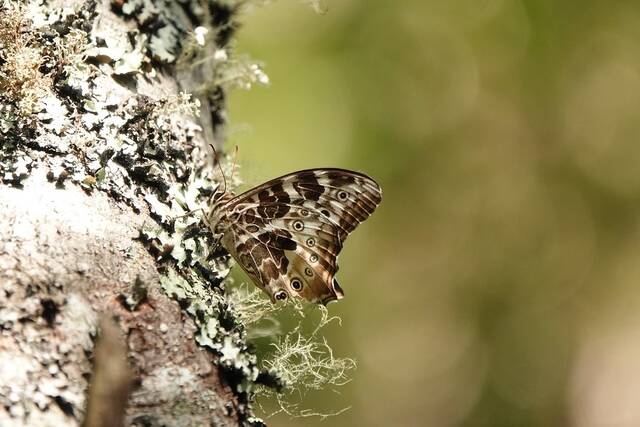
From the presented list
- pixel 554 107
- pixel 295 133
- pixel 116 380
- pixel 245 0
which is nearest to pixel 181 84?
pixel 245 0

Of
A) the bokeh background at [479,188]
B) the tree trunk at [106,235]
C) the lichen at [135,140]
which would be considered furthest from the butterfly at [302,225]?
the bokeh background at [479,188]

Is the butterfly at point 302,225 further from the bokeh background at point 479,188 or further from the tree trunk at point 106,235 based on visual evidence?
the bokeh background at point 479,188

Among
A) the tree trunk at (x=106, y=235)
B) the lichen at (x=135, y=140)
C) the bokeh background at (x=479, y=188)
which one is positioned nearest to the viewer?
the tree trunk at (x=106, y=235)

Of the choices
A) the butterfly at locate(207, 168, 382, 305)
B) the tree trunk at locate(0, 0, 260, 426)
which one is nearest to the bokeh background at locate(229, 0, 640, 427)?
the butterfly at locate(207, 168, 382, 305)

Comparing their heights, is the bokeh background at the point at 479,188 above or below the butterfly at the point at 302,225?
above

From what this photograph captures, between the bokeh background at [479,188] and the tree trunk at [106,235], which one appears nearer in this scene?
the tree trunk at [106,235]

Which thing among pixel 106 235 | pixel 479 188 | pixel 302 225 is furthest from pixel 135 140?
pixel 479 188

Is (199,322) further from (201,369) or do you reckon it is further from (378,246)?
(378,246)
